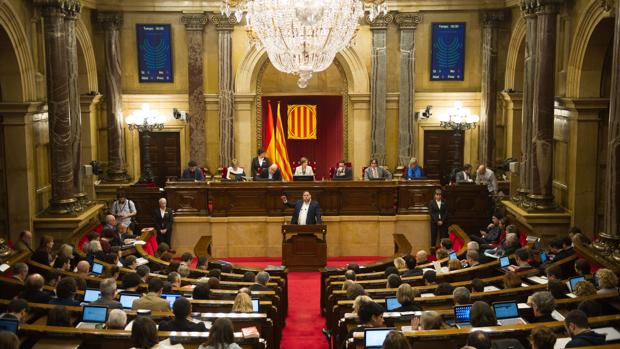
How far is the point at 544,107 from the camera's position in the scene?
1486cm

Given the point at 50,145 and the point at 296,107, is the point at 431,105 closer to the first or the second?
the point at 296,107

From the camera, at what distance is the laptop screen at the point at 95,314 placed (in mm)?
8523

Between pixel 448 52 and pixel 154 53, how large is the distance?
300 inches

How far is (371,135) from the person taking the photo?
20.2m

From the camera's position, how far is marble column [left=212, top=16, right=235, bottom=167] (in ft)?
65.1

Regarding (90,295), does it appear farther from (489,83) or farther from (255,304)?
(489,83)

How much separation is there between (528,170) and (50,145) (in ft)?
31.1

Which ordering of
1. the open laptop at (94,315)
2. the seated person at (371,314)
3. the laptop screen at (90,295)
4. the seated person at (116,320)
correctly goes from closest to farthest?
the seated person at (371,314)
the seated person at (116,320)
the open laptop at (94,315)
the laptop screen at (90,295)

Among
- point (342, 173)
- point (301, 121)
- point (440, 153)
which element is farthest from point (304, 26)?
point (301, 121)

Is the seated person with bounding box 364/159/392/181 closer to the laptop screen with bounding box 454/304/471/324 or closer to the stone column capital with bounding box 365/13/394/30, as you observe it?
the stone column capital with bounding box 365/13/394/30

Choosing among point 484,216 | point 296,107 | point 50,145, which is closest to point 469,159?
point 484,216

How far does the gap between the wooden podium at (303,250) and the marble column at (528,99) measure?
4128 millimetres

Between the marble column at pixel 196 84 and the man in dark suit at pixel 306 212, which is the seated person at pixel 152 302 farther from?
the marble column at pixel 196 84

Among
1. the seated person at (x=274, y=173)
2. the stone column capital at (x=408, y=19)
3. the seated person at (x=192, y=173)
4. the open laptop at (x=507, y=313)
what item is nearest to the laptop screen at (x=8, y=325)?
the open laptop at (x=507, y=313)
